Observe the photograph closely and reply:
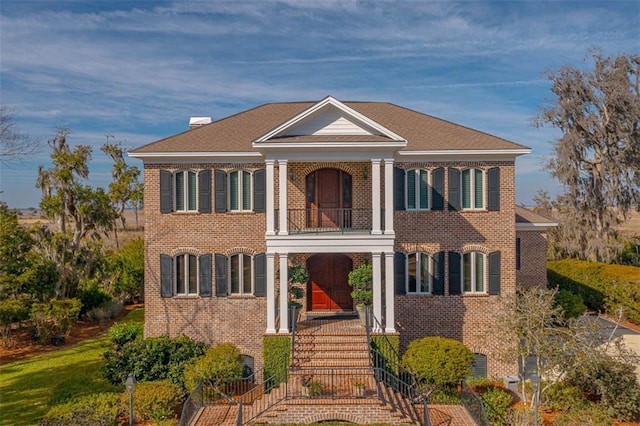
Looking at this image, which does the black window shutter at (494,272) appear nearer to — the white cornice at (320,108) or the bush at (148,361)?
the white cornice at (320,108)

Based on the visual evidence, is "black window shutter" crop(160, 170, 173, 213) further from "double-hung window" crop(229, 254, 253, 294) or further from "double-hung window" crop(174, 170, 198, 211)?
"double-hung window" crop(229, 254, 253, 294)

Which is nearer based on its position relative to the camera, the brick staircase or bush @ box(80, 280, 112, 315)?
the brick staircase

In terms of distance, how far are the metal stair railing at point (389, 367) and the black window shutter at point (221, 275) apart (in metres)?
5.40

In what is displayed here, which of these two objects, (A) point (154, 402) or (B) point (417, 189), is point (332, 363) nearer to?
(A) point (154, 402)

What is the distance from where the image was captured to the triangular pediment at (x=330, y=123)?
1406cm

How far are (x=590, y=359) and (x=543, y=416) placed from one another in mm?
2227

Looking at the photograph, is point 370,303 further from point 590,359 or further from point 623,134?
point 623,134

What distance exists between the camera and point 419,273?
614 inches

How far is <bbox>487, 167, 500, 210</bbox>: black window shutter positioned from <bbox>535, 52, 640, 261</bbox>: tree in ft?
49.8

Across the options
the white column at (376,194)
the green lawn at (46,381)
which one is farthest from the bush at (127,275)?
the white column at (376,194)

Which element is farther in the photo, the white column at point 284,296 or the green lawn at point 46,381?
the white column at point 284,296

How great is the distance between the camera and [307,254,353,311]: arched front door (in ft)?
54.0

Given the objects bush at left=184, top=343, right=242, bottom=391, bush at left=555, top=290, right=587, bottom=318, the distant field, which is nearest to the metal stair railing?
bush at left=184, top=343, right=242, bottom=391

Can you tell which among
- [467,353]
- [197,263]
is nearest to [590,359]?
[467,353]
